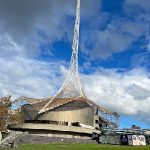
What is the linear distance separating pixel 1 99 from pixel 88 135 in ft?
106

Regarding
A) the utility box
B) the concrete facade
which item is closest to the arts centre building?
the concrete facade

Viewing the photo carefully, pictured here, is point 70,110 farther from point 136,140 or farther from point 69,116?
point 136,140

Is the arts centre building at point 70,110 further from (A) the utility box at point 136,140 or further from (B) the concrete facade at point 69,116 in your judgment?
(A) the utility box at point 136,140

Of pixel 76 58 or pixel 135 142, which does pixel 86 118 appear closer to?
pixel 76 58

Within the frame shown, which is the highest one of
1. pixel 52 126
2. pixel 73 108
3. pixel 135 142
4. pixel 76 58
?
pixel 76 58

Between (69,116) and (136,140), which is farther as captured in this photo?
(69,116)

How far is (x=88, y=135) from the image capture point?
417 ft

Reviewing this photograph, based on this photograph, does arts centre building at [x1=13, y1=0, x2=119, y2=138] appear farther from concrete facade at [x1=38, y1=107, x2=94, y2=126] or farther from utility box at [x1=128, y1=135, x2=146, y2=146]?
utility box at [x1=128, y1=135, x2=146, y2=146]

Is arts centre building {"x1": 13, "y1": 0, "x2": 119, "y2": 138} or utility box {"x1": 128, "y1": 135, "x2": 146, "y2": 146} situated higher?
arts centre building {"x1": 13, "y1": 0, "x2": 119, "y2": 138}

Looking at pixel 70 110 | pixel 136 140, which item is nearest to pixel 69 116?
pixel 70 110

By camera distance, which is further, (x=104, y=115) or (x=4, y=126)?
(x=104, y=115)

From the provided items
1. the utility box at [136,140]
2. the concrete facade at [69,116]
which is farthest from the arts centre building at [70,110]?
the utility box at [136,140]

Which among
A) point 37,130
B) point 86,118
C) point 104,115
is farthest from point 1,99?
point 104,115

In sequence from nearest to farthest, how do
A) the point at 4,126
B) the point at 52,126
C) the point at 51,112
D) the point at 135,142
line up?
1. the point at 135,142
2. the point at 4,126
3. the point at 52,126
4. the point at 51,112
